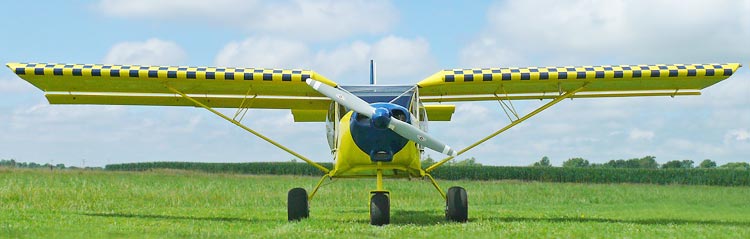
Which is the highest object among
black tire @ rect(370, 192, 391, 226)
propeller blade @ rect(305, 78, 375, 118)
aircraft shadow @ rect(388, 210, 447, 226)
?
propeller blade @ rect(305, 78, 375, 118)

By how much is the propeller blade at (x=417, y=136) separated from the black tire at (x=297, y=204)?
9.72ft

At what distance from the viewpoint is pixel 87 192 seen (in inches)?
948

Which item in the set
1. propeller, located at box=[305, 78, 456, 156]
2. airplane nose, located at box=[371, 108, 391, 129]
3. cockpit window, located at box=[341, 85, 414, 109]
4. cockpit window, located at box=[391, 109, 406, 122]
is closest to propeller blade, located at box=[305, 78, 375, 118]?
propeller, located at box=[305, 78, 456, 156]

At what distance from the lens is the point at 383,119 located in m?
10.9

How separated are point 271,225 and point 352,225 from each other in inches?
58.1

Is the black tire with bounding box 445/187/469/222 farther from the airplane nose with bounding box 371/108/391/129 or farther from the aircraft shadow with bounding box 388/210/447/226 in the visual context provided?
the airplane nose with bounding box 371/108/391/129

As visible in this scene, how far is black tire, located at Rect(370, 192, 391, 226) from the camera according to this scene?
472 inches

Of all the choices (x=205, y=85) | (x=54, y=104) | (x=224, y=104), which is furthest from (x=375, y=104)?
(x=54, y=104)

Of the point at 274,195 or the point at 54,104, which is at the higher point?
the point at 54,104

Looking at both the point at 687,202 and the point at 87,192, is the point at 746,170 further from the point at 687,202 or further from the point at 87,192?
the point at 87,192

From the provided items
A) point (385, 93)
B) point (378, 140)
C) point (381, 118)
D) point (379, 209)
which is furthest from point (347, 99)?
Answer: point (379, 209)

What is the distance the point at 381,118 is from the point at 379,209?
179 centimetres

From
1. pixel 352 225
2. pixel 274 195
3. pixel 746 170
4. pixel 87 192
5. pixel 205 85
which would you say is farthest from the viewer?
pixel 746 170

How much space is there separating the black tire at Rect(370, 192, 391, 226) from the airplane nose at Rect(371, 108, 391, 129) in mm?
1547
